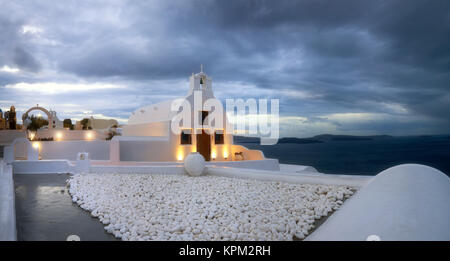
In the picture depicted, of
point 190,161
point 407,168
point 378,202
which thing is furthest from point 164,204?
point 407,168

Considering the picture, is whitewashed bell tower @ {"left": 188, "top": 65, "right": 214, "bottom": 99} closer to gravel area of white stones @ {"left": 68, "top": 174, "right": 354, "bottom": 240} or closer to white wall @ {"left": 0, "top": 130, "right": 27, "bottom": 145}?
gravel area of white stones @ {"left": 68, "top": 174, "right": 354, "bottom": 240}

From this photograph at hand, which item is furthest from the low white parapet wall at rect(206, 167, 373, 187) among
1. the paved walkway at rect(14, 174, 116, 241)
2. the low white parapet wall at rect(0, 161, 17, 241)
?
the low white parapet wall at rect(0, 161, 17, 241)

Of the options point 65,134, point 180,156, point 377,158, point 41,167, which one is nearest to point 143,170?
point 41,167

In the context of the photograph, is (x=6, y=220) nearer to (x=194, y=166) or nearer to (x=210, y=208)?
(x=210, y=208)

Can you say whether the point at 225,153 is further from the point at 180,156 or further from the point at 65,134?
the point at 65,134

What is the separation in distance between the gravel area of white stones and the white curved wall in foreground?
0.73 meters

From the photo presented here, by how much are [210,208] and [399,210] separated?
3606 mm

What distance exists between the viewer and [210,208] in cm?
604

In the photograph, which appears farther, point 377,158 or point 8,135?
point 377,158

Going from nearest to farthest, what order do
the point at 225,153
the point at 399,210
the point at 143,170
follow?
1. the point at 399,210
2. the point at 143,170
3. the point at 225,153

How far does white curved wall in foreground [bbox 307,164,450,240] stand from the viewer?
11.8 ft

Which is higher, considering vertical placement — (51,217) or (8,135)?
(8,135)

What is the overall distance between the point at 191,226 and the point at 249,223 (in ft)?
3.68

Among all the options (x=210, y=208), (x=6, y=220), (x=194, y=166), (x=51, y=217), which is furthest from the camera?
(x=194, y=166)
